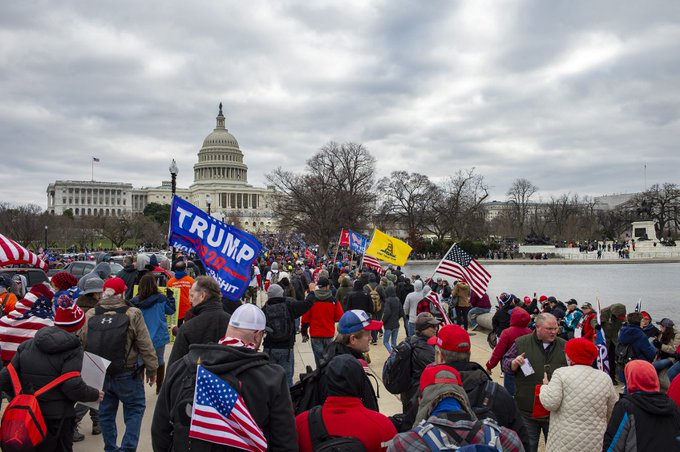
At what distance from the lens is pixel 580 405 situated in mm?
4305

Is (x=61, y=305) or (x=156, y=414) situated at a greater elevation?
(x=61, y=305)

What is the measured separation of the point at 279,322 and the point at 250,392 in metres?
4.24

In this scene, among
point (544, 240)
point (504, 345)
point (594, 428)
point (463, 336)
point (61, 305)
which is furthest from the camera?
point (544, 240)

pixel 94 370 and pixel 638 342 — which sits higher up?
pixel 94 370

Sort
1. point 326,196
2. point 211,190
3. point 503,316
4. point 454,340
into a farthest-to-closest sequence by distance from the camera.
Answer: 1. point 211,190
2. point 326,196
3. point 503,316
4. point 454,340

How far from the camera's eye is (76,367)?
4379 mm

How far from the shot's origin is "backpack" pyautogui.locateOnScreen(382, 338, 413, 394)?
455 centimetres

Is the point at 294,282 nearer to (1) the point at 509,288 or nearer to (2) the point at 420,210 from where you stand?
(1) the point at 509,288

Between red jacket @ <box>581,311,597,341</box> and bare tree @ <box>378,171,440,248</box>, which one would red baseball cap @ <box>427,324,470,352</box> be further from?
bare tree @ <box>378,171,440,248</box>

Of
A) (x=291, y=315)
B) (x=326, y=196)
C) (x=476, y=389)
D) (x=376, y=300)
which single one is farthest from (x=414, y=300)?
(x=326, y=196)

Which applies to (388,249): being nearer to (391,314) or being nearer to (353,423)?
(391,314)

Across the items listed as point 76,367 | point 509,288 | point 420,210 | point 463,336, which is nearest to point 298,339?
point 76,367

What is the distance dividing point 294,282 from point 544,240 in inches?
2518

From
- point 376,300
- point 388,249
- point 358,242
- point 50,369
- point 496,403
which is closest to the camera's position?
point 496,403
